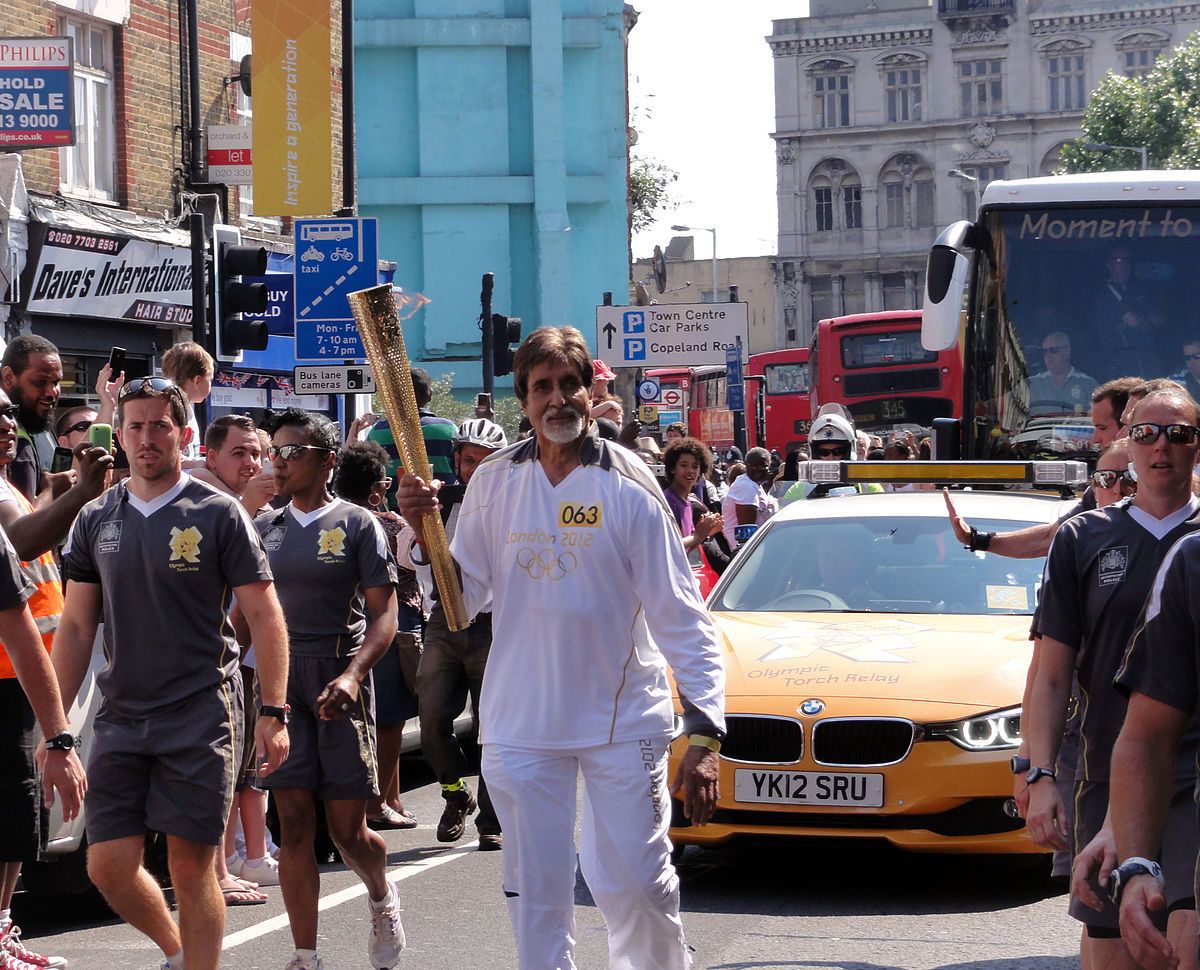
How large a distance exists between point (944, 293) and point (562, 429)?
831 centimetres

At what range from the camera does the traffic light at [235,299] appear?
1316 centimetres

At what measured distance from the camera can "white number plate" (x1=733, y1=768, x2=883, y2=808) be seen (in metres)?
6.95

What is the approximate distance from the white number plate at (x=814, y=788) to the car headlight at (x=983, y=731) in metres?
0.31

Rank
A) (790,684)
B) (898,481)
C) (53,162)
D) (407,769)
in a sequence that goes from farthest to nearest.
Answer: (53,162), (407,769), (898,481), (790,684)

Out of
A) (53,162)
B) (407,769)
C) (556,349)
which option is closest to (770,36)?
(53,162)

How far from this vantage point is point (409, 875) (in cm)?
779

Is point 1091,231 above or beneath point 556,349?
above

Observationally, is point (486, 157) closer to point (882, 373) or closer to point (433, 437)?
point (882, 373)

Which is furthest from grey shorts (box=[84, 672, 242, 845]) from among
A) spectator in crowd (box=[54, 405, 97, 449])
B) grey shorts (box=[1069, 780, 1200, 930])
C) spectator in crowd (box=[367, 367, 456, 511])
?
spectator in crowd (box=[367, 367, 456, 511])

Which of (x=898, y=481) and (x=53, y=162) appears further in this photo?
(x=53, y=162)

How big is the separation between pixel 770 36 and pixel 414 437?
303 feet

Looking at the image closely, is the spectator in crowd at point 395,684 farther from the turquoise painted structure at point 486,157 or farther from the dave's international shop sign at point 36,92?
the turquoise painted structure at point 486,157

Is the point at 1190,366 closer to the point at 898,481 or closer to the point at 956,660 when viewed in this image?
the point at 898,481

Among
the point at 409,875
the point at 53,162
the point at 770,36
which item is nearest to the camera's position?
the point at 409,875
